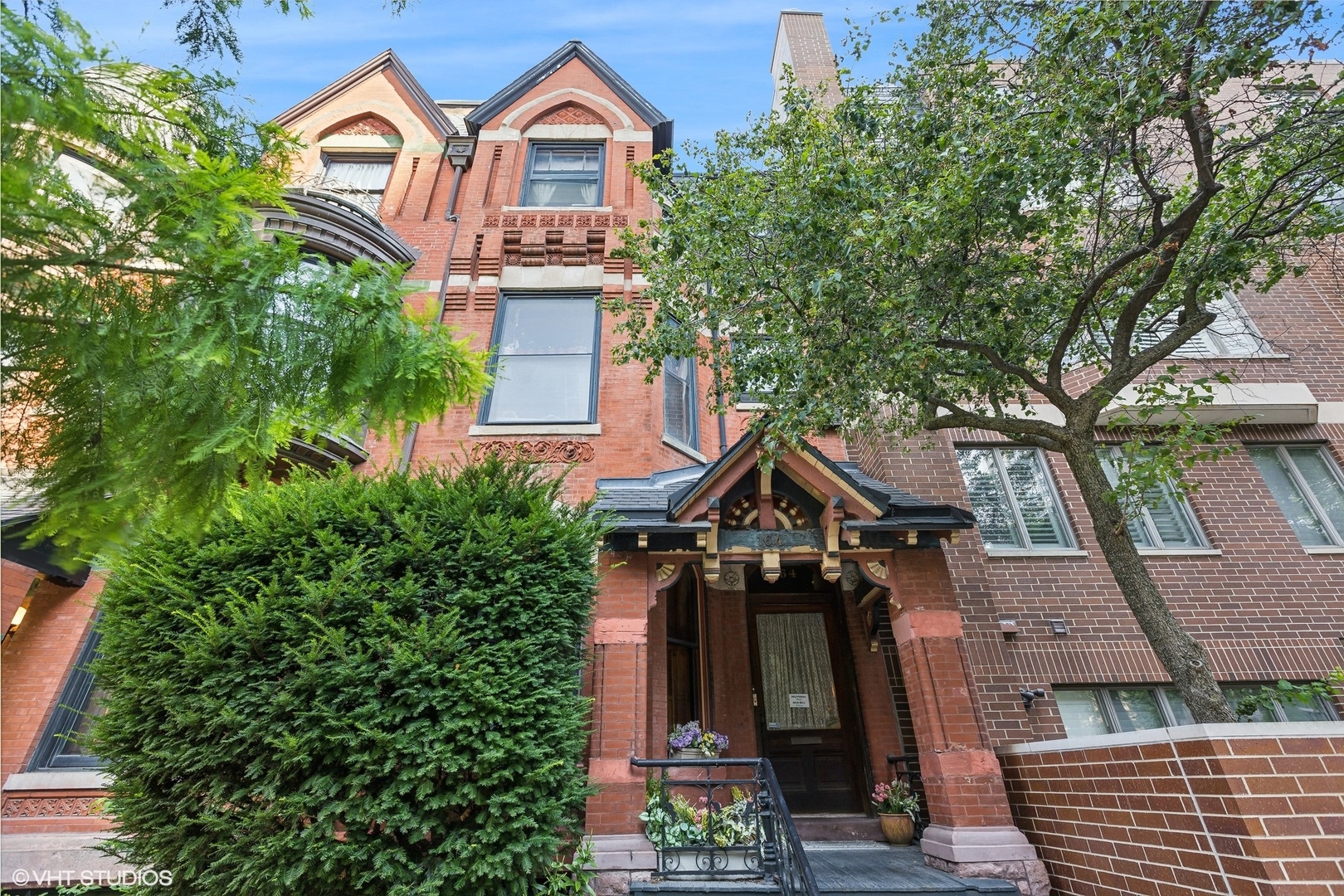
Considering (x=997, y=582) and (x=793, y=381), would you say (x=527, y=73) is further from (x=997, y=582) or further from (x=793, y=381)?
(x=997, y=582)

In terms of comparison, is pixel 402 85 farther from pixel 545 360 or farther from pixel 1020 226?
pixel 1020 226

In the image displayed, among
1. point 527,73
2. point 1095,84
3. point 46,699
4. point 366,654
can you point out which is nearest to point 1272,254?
point 1095,84

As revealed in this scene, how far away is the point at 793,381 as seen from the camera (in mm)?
7113

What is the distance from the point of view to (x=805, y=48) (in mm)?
16156

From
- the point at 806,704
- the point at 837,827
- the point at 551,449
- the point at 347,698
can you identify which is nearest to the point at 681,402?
the point at 551,449

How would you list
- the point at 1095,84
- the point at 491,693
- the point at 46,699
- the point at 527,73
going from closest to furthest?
the point at 491,693 < the point at 1095,84 < the point at 46,699 < the point at 527,73

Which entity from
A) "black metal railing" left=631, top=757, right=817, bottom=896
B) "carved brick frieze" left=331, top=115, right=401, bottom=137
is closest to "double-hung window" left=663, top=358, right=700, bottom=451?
"black metal railing" left=631, top=757, right=817, bottom=896

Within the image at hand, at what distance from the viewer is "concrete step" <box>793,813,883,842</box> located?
7.55 m

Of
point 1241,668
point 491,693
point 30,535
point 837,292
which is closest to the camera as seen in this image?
point 30,535

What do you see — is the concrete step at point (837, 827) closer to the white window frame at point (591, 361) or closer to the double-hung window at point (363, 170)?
the white window frame at point (591, 361)

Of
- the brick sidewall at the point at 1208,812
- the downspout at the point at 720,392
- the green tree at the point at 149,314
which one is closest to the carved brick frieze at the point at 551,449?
the downspout at the point at 720,392

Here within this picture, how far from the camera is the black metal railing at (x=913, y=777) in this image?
24.0 feet

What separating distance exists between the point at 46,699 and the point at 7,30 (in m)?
7.74

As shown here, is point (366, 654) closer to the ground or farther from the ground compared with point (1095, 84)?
closer to the ground
